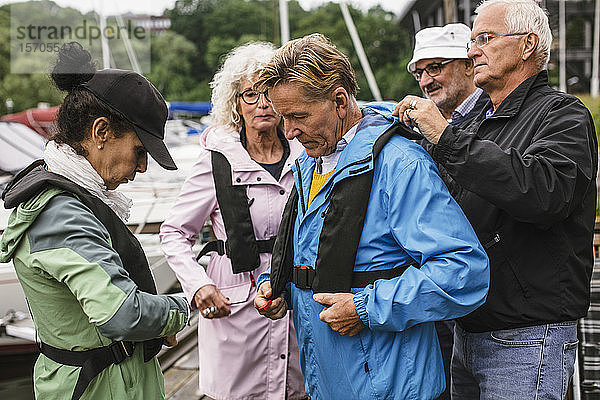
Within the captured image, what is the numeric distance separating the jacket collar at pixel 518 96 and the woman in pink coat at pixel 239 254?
1.00 metres

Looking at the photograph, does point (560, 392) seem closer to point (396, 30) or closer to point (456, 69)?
point (456, 69)

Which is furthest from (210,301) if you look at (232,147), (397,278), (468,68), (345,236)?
(468,68)

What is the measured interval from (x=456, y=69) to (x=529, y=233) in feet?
4.41

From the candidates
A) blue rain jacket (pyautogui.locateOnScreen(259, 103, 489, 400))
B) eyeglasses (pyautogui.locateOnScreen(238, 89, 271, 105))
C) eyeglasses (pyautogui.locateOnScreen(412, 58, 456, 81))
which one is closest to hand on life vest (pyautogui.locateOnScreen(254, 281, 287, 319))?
blue rain jacket (pyautogui.locateOnScreen(259, 103, 489, 400))

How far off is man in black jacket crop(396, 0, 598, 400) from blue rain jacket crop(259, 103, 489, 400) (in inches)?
5.9

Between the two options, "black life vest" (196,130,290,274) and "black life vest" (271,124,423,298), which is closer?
"black life vest" (271,124,423,298)

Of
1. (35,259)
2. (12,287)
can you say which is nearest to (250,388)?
(35,259)

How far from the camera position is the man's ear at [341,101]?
1.90 meters

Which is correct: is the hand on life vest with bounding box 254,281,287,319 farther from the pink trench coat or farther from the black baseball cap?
the black baseball cap

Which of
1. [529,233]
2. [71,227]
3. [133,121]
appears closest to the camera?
[71,227]

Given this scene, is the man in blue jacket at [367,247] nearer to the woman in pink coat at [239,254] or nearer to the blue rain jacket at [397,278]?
the blue rain jacket at [397,278]

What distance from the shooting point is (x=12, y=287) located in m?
3.98

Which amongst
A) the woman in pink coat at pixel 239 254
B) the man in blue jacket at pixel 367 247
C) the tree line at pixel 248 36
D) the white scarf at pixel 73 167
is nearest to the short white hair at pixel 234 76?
the woman in pink coat at pixel 239 254

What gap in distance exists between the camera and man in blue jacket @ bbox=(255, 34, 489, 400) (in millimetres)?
1685
